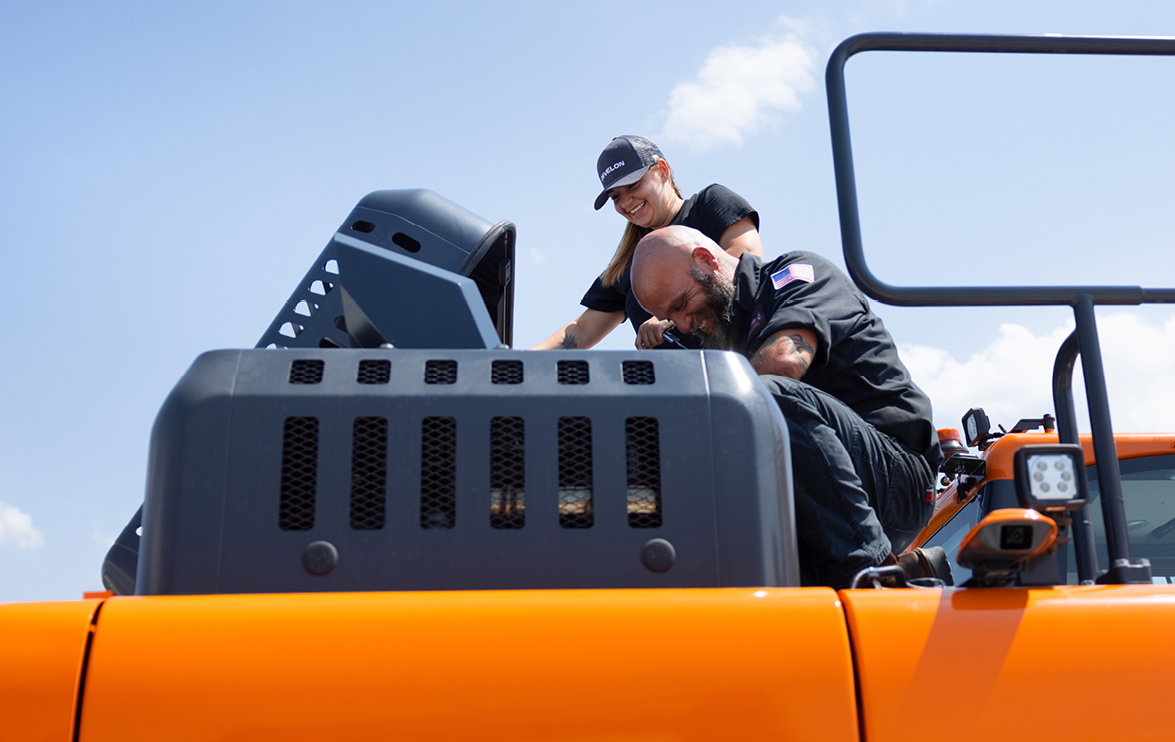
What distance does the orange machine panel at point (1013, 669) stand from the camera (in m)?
1.08

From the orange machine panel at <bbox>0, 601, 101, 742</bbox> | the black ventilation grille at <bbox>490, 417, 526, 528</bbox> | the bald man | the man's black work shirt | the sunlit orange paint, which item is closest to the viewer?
the orange machine panel at <bbox>0, 601, 101, 742</bbox>

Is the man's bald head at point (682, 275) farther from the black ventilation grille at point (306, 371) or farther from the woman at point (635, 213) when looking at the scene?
the black ventilation grille at point (306, 371)

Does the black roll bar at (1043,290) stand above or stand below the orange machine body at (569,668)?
above

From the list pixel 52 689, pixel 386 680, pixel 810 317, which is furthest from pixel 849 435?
pixel 52 689

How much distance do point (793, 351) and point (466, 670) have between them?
3.82 feet

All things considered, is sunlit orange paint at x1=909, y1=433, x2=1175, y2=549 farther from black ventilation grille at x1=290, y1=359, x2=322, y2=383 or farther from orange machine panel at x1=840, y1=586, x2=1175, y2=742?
black ventilation grille at x1=290, y1=359, x2=322, y2=383

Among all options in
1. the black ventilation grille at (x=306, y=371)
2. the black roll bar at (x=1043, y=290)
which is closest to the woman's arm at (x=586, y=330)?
the black roll bar at (x=1043, y=290)

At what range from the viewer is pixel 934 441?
220 cm

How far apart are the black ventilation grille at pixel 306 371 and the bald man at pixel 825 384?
82cm

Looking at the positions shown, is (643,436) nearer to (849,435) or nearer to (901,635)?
(901,635)

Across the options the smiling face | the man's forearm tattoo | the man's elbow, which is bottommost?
the man's elbow

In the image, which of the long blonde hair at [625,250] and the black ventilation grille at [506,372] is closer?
the black ventilation grille at [506,372]

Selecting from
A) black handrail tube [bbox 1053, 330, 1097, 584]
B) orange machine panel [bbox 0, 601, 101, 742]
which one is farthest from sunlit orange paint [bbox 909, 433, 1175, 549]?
orange machine panel [bbox 0, 601, 101, 742]

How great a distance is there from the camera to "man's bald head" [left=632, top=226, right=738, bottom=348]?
7.92ft
